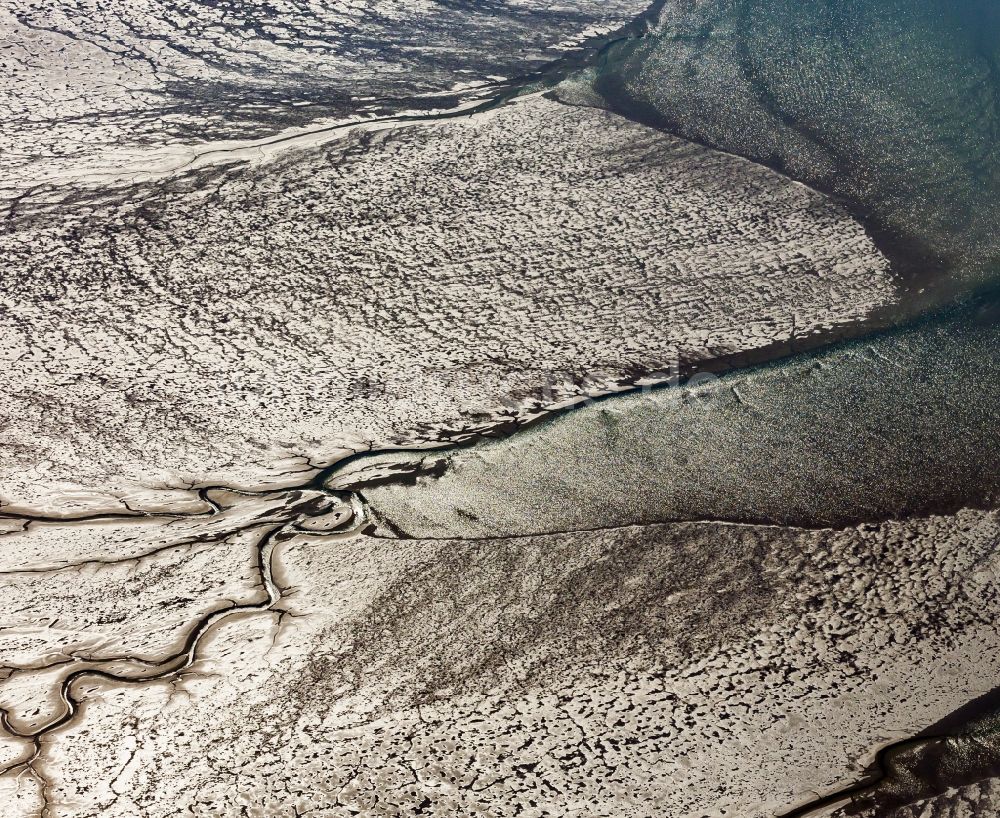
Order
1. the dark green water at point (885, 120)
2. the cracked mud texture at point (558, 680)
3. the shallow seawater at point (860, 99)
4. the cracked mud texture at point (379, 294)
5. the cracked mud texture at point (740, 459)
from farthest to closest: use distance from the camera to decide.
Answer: the shallow seawater at point (860, 99) → the dark green water at point (885, 120) → the cracked mud texture at point (379, 294) → the cracked mud texture at point (740, 459) → the cracked mud texture at point (558, 680)

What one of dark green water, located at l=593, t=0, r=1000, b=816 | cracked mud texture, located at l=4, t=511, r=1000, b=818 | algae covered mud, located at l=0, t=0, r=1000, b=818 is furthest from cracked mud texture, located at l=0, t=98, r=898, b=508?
cracked mud texture, located at l=4, t=511, r=1000, b=818

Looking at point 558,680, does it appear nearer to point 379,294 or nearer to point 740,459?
point 740,459

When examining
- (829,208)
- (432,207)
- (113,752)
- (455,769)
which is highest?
(829,208)

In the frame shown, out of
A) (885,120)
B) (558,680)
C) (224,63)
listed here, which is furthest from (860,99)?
(558,680)

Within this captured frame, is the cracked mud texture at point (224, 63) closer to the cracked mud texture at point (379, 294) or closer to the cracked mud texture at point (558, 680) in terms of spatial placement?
the cracked mud texture at point (379, 294)

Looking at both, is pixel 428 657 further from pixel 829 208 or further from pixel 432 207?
pixel 829 208

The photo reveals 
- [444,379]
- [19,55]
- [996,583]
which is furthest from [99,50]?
[996,583]

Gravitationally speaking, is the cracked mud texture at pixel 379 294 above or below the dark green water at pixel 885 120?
below

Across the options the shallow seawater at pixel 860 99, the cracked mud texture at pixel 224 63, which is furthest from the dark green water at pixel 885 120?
the cracked mud texture at pixel 224 63
